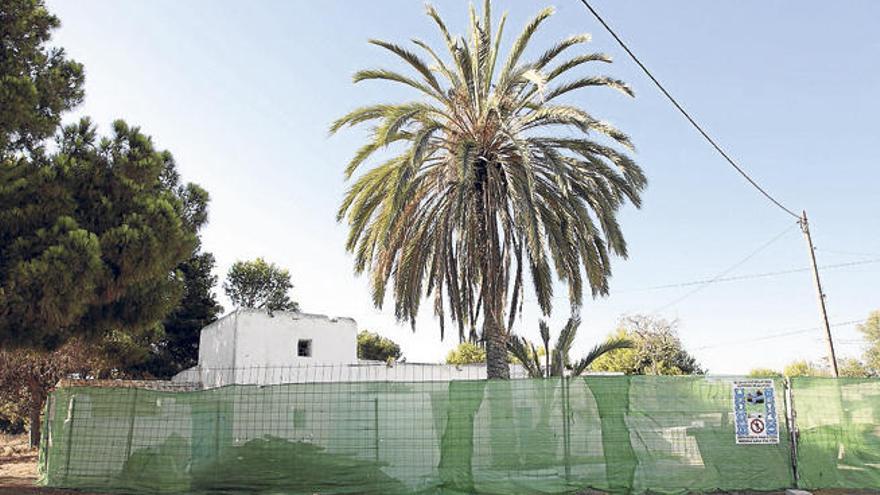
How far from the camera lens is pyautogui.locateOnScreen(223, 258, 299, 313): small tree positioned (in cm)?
4328

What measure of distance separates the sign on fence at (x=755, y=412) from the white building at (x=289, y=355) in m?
14.7

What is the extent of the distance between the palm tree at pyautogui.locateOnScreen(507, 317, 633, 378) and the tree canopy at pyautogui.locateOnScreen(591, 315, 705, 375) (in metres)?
29.3

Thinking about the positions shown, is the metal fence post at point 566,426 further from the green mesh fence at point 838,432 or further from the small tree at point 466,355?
the small tree at point 466,355

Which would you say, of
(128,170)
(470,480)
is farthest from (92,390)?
(470,480)

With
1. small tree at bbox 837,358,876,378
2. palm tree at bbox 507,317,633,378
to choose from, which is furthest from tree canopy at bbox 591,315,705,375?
palm tree at bbox 507,317,633,378

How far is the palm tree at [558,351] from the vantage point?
1567cm

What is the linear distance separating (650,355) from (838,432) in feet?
121

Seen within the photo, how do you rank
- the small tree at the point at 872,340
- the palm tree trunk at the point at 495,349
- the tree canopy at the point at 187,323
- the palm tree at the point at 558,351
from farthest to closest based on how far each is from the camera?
the small tree at the point at 872,340 < the tree canopy at the point at 187,323 < the palm tree at the point at 558,351 < the palm tree trunk at the point at 495,349

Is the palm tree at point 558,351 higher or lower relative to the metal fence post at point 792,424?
higher

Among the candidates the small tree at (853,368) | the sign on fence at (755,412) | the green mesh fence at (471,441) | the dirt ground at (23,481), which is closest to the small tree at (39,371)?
the dirt ground at (23,481)

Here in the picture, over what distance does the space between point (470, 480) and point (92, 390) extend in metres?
6.78

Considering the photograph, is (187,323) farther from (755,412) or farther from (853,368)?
(853,368)

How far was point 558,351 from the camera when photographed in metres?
16.0

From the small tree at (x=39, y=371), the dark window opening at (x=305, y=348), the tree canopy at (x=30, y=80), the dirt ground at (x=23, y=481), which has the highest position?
the tree canopy at (x=30, y=80)
